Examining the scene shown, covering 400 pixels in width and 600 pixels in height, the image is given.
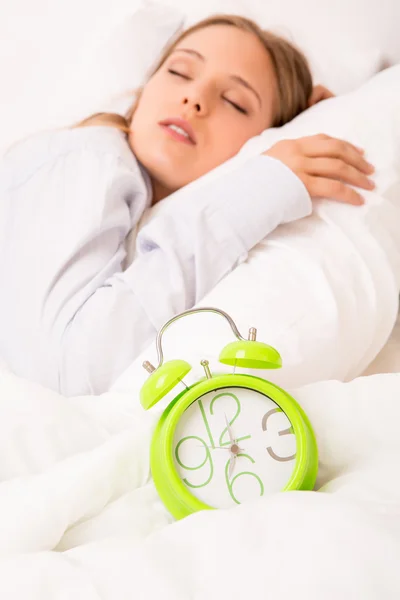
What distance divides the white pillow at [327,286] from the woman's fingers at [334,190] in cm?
1

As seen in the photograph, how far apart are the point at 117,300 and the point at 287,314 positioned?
0.74 feet

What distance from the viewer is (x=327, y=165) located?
86 cm

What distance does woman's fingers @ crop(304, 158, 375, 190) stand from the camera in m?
0.85

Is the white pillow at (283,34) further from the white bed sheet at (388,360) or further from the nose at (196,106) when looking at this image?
the white bed sheet at (388,360)

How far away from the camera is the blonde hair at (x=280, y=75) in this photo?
3.79 ft

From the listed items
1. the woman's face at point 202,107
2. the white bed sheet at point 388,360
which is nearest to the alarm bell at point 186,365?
the white bed sheet at point 388,360

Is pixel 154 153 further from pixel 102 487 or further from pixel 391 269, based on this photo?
pixel 102 487

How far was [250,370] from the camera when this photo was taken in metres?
0.62

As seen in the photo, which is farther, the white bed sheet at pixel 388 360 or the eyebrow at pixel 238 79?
the eyebrow at pixel 238 79

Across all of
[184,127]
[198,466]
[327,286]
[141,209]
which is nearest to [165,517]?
[198,466]

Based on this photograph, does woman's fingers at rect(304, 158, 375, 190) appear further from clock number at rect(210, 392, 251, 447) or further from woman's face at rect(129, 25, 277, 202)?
clock number at rect(210, 392, 251, 447)

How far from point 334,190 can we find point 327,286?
0.58ft

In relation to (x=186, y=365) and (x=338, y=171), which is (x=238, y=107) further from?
(x=186, y=365)

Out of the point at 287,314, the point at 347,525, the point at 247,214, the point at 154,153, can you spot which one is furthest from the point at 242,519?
the point at 154,153
